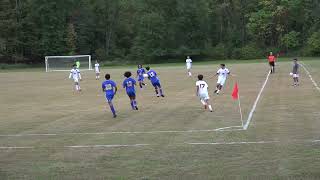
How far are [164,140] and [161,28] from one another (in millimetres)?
86032

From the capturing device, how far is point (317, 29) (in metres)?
98.1

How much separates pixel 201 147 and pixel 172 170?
9.70 feet

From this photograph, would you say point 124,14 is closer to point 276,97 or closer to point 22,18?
point 22,18

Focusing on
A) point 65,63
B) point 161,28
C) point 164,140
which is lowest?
point 65,63

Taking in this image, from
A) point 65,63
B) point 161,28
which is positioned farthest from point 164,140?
point 161,28

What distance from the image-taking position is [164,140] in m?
16.1

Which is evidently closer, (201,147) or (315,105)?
(201,147)

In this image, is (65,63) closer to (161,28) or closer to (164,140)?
(161,28)

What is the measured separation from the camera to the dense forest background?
99062 millimetres

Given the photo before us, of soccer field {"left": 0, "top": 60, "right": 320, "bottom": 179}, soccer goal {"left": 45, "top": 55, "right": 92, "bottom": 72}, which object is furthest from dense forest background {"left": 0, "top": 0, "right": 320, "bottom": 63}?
soccer field {"left": 0, "top": 60, "right": 320, "bottom": 179}

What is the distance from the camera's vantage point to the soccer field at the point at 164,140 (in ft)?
39.6

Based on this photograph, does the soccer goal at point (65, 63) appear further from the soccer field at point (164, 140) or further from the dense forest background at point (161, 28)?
the soccer field at point (164, 140)

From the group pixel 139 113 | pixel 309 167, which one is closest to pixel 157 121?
pixel 139 113

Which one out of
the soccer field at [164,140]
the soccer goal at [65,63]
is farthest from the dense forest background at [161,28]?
the soccer field at [164,140]
